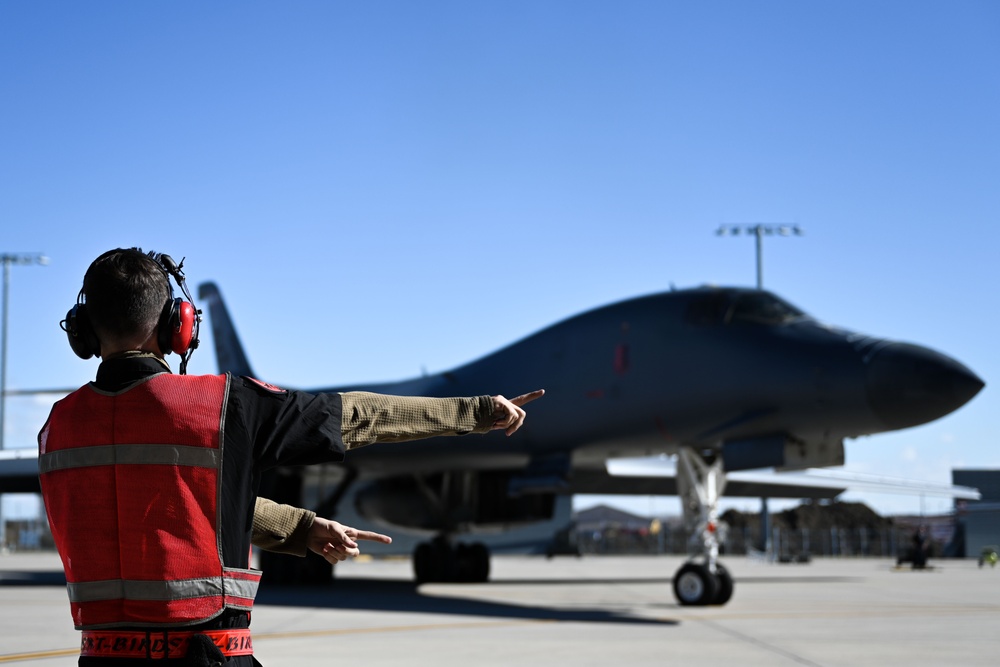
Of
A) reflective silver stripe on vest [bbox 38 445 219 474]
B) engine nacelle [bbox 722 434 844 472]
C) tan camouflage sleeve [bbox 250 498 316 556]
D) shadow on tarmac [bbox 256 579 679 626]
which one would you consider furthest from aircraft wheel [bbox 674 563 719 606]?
reflective silver stripe on vest [bbox 38 445 219 474]

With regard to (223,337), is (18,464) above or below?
below

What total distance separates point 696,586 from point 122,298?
31.7ft

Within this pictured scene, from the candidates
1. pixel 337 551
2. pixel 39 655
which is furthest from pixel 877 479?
pixel 337 551

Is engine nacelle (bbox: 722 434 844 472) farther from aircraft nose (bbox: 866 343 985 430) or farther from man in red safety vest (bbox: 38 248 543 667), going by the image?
man in red safety vest (bbox: 38 248 543 667)

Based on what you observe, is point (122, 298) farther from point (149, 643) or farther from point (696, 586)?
point (696, 586)

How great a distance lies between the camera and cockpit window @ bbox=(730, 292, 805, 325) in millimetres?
Answer: 11453

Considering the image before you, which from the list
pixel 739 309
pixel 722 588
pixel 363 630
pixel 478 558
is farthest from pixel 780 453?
pixel 478 558

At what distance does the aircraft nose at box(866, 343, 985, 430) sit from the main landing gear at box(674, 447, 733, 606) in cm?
207

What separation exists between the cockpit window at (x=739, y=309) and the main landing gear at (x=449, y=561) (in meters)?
7.85

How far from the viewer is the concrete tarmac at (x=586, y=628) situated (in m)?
7.08

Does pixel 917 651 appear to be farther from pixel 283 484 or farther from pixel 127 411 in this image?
pixel 283 484

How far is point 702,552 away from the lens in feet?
36.1

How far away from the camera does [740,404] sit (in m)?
11.2

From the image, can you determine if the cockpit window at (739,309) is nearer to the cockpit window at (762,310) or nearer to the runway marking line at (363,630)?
the cockpit window at (762,310)
